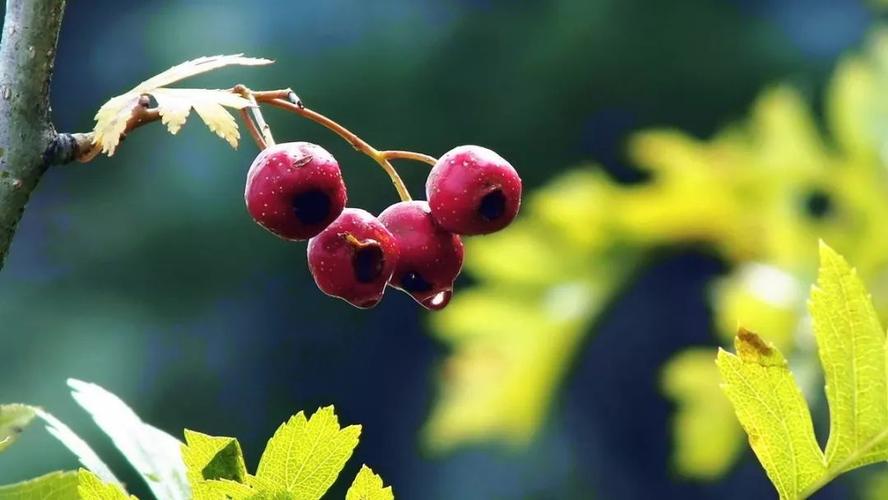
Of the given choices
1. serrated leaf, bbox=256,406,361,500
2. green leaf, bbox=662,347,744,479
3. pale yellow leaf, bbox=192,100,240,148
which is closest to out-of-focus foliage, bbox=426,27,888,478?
green leaf, bbox=662,347,744,479

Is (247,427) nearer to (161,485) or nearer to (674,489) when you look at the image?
(674,489)

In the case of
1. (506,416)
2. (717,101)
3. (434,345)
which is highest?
(506,416)

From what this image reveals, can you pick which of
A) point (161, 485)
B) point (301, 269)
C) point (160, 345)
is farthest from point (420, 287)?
point (301, 269)

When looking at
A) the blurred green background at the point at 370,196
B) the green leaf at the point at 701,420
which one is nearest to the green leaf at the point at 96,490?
the green leaf at the point at 701,420

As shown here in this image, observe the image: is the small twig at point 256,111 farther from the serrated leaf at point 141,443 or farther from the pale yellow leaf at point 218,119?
the serrated leaf at point 141,443

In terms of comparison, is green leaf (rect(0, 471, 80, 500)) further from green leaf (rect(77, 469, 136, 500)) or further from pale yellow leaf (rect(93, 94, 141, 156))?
pale yellow leaf (rect(93, 94, 141, 156))

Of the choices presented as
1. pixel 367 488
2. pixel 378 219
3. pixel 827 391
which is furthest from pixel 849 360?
pixel 378 219

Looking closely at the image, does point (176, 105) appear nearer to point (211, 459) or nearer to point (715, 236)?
point (211, 459)
